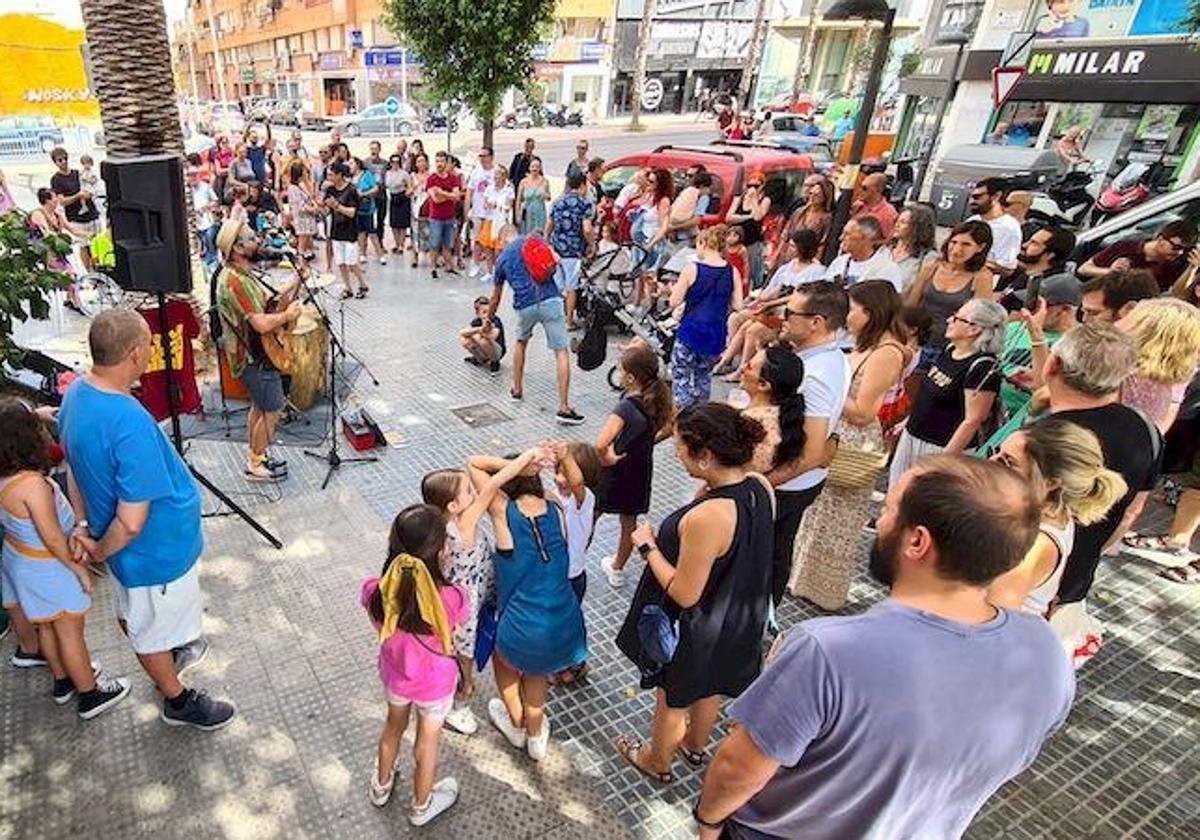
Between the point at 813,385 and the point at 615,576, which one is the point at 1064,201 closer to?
the point at 813,385

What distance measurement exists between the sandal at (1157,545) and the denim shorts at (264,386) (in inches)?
235

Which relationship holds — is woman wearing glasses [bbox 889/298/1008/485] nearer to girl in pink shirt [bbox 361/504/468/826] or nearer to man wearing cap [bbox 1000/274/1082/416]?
man wearing cap [bbox 1000/274/1082/416]

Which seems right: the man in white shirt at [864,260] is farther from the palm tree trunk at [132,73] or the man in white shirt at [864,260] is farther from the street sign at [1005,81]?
the palm tree trunk at [132,73]

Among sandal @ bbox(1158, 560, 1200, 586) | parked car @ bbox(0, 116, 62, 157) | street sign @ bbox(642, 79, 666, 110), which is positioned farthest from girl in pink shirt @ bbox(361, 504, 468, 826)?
street sign @ bbox(642, 79, 666, 110)

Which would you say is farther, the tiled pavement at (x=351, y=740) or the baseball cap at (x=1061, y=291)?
the baseball cap at (x=1061, y=291)

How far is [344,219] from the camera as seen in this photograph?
8.41m

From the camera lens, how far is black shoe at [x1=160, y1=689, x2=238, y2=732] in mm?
2988

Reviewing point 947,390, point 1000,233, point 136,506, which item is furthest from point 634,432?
point 1000,233

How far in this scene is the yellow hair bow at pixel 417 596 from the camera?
2.26 metres

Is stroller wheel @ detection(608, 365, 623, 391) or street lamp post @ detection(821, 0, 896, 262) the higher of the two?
street lamp post @ detection(821, 0, 896, 262)

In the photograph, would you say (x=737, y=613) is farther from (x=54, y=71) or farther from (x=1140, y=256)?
(x=54, y=71)

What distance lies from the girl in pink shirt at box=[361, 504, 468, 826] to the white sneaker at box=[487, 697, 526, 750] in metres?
0.35

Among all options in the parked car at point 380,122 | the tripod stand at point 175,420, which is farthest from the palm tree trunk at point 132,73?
the parked car at point 380,122

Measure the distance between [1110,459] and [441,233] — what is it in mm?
9053
